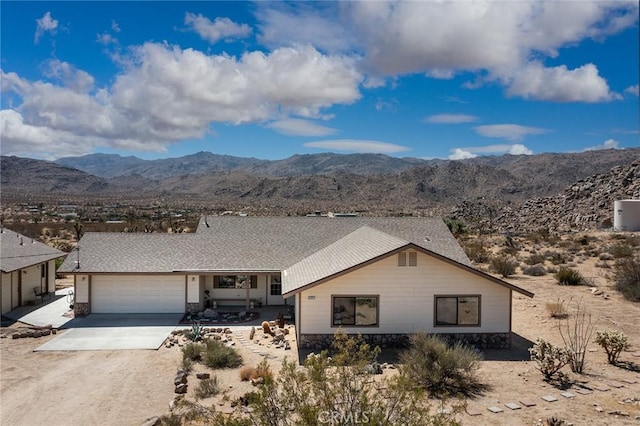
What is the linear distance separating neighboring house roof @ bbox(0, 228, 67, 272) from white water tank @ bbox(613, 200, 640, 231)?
48.4 metres

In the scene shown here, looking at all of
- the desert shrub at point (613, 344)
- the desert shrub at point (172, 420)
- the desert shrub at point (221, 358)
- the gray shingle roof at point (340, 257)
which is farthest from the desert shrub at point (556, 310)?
the desert shrub at point (172, 420)

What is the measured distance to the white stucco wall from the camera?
58.1 ft

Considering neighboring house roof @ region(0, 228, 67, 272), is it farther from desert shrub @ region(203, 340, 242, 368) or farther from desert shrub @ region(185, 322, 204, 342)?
desert shrub @ region(203, 340, 242, 368)

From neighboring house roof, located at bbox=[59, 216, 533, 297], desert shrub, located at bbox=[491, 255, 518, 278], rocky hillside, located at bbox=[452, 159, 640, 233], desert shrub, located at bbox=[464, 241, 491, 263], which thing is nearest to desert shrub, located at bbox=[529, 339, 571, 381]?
neighboring house roof, located at bbox=[59, 216, 533, 297]

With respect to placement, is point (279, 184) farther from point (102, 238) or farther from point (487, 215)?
point (102, 238)

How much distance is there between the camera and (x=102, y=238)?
1017 inches

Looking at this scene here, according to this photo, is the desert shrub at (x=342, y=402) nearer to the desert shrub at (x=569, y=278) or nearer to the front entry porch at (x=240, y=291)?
the front entry porch at (x=240, y=291)

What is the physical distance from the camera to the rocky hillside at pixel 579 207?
58719mm

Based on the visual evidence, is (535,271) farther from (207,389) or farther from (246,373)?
(207,389)

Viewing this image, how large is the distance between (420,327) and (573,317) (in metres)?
7.77

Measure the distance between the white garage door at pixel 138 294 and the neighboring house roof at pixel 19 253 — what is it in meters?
4.05

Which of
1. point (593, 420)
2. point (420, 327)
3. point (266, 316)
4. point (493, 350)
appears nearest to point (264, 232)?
point (266, 316)

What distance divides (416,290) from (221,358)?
7144 mm

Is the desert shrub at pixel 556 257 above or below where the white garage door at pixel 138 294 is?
above
